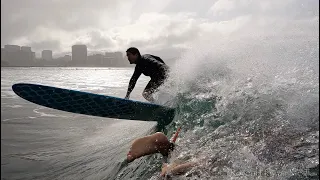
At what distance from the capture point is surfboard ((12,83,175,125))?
575 cm

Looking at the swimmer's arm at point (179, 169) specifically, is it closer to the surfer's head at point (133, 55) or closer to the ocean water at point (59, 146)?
the ocean water at point (59, 146)

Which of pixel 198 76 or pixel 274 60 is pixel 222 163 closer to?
pixel 274 60

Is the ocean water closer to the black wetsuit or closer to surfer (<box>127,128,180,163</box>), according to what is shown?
surfer (<box>127,128,180,163</box>)

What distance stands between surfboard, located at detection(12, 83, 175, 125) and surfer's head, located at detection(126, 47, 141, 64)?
3.46ft

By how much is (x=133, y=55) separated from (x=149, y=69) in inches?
20.9

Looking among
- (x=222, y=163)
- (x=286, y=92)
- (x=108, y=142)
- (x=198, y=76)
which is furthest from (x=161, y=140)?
(x=198, y=76)

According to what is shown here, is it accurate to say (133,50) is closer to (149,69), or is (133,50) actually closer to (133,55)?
(133,55)

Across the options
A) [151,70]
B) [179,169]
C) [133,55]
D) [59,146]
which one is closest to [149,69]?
[151,70]

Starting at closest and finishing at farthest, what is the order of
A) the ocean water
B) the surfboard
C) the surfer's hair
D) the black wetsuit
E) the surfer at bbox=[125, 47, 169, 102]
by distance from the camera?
the ocean water
the surfboard
the surfer's hair
the surfer at bbox=[125, 47, 169, 102]
the black wetsuit

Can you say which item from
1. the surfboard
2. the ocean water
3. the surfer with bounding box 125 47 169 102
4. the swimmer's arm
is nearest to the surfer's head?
the surfer with bounding box 125 47 169 102

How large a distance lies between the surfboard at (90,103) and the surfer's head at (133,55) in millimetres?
1055

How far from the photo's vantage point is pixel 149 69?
6828mm

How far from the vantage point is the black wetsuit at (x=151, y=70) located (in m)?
6.77

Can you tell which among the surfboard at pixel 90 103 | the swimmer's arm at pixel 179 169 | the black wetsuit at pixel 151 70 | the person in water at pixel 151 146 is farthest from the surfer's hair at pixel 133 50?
the swimmer's arm at pixel 179 169
